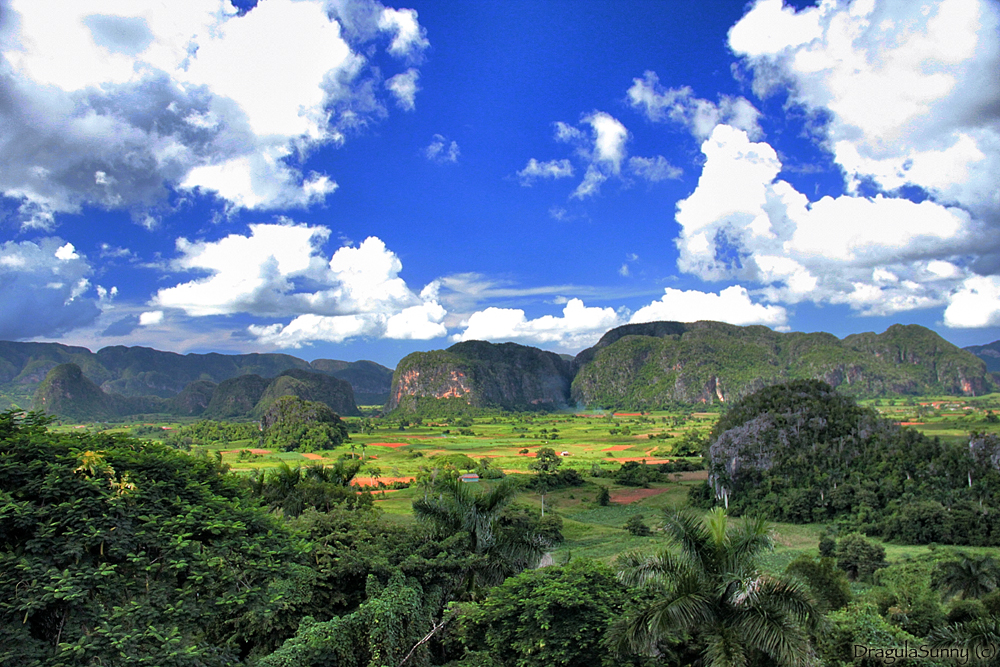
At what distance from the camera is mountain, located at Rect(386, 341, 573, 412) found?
162 m

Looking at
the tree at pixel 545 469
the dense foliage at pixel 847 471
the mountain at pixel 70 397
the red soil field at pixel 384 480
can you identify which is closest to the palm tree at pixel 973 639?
the dense foliage at pixel 847 471

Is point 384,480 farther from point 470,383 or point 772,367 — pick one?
point 772,367

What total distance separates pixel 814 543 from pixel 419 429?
86619mm

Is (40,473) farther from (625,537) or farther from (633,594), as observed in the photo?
(625,537)

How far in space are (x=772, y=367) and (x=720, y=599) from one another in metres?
177

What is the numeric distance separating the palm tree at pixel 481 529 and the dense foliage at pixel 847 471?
122 feet

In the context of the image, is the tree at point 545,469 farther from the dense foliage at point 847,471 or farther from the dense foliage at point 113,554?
the dense foliage at point 113,554

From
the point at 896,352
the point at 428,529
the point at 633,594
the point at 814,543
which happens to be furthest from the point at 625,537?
the point at 896,352

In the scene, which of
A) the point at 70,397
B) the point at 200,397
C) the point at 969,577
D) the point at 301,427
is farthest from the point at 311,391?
the point at 969,577

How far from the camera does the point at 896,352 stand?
587 feet

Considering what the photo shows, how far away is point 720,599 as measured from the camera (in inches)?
298

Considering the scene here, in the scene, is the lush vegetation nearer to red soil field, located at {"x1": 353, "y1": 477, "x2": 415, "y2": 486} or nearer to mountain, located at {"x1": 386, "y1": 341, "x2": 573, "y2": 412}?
red soil field, located at {"x1": 353, "y1": 477, "x2": 415, "y2": 486}

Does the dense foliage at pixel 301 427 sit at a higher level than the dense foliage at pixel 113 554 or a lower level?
lower

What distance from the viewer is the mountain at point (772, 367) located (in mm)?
157375
